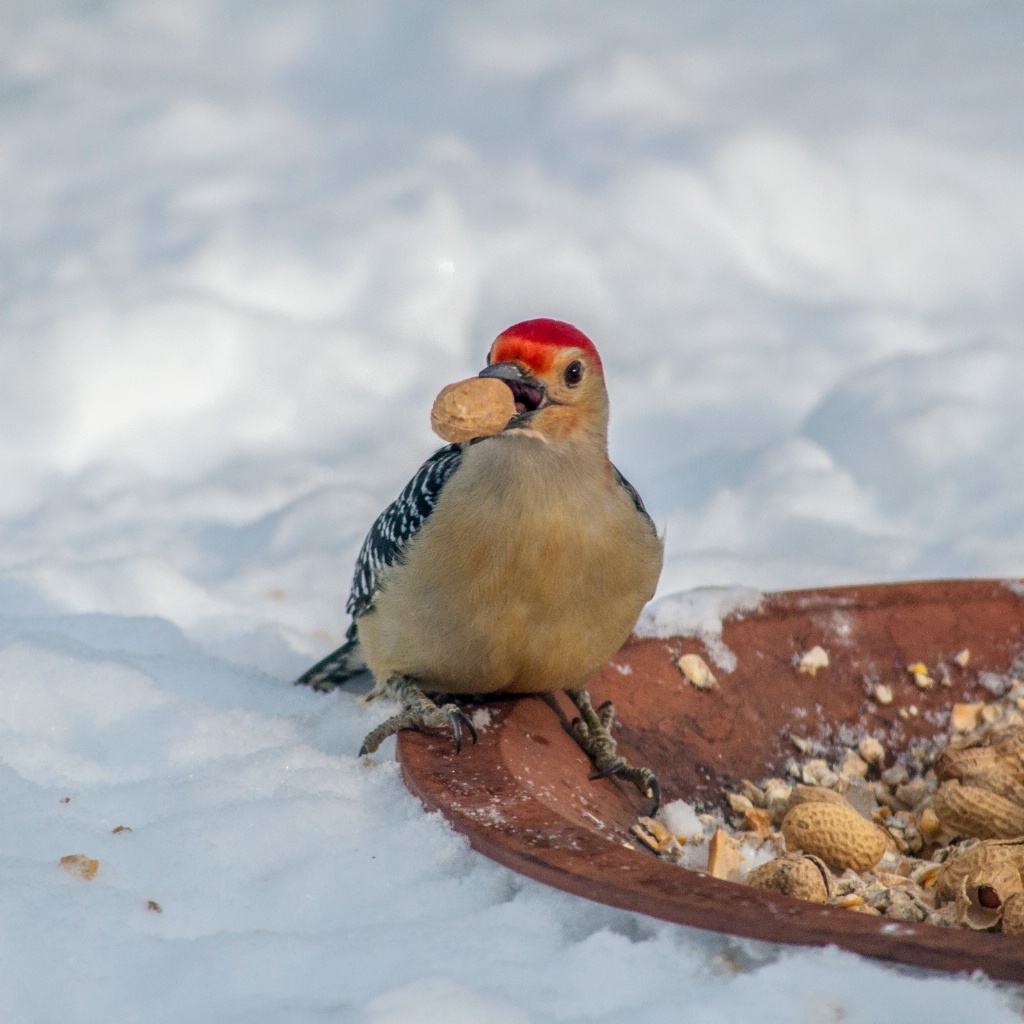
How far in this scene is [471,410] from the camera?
2.71m

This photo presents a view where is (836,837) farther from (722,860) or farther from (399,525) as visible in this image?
(399,525)

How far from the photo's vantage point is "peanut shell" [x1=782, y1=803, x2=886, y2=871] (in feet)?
9.33

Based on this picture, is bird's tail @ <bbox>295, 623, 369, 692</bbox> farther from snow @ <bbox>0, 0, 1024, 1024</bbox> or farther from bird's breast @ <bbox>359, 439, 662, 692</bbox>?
bird's breast @ <bbox>359, 439, 662, 692</bbox>

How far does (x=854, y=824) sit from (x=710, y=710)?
2.19 ft

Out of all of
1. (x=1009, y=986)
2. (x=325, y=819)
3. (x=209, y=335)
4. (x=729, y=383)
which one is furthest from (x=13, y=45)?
(x=1009, y=986)

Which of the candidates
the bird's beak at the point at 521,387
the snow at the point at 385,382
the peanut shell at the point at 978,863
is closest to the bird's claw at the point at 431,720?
the snow at the point at 385,382

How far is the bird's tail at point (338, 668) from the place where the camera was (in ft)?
12.6

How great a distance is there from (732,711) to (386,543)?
92 cm

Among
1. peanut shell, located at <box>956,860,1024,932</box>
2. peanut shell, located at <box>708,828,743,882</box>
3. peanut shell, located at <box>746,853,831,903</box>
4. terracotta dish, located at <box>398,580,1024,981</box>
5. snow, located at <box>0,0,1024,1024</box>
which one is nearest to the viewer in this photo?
snow, located at <box>0,0,1024,1024</box>

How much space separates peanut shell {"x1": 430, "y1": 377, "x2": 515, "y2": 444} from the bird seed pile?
90cm

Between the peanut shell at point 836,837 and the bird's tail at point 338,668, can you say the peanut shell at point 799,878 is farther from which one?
the bird's tail at point 338,668

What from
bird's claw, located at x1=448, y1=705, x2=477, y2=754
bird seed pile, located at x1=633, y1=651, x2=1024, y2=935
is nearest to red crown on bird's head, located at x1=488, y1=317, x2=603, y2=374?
bird's claw, located at x1=448, y1=705, x2=477, y2=754

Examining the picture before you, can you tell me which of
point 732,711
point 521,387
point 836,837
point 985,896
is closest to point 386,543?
point 521,387

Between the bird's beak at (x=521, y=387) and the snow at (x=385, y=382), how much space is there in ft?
2.62
